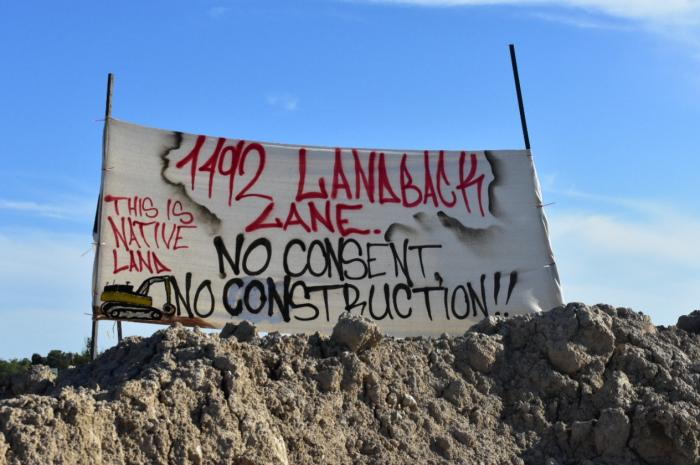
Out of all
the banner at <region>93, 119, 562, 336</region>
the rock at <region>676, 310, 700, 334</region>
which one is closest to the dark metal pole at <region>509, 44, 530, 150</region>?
the banner at <region>93, 119, 562, 336</region>

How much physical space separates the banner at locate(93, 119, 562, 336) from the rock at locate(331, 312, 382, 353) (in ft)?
13.9

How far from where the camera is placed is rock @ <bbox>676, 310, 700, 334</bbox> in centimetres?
940

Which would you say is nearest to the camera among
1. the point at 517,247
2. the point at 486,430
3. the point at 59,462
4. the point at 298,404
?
the point at 59,462

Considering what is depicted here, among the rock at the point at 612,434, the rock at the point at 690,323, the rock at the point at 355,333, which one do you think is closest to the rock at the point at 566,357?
the rock at the point at 612,434

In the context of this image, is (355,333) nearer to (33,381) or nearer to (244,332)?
(244,332)

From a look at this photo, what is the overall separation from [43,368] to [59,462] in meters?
2.58

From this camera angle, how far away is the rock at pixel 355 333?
6863mm

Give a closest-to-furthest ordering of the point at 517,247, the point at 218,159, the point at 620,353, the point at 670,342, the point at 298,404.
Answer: the point at 298,404
the point at 620,353
the point at 670,342
the point at 218,159
the point at 517,247

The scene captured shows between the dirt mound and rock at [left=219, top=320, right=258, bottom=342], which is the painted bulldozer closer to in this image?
the dirt mound

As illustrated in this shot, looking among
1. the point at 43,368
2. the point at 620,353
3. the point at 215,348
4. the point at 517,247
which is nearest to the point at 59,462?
the point at 215,348

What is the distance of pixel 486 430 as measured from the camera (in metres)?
6.99

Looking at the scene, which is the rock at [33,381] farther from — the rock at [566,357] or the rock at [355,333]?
the rock at [566,357]

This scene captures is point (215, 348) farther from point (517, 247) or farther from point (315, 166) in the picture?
point (517, 247)

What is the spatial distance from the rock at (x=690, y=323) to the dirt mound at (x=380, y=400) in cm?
80
